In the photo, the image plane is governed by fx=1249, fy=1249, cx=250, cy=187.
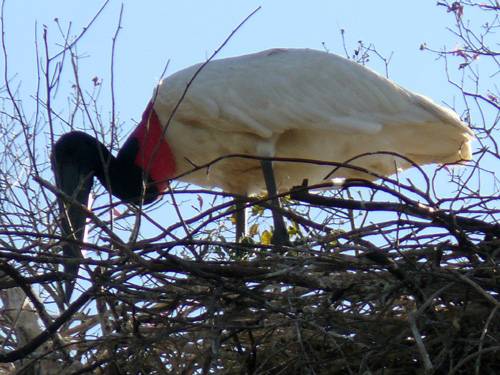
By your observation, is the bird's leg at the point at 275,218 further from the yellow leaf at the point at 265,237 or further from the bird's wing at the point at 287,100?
the bird's wing at the point at 287,100

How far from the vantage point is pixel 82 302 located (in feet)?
15.9

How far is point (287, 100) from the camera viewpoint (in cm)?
728

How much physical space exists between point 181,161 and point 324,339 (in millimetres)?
2673

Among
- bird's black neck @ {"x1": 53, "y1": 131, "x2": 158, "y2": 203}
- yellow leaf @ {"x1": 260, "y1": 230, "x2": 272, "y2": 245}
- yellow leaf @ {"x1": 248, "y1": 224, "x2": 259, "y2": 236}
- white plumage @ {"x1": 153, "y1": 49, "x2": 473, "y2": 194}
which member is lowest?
yellow leaf @ {"x1": 260, "y1": 230, "x2": 272, "y2": 245}

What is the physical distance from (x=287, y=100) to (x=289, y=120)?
0.41 feet

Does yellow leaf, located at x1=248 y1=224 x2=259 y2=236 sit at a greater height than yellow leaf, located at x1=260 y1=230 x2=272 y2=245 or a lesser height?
greater

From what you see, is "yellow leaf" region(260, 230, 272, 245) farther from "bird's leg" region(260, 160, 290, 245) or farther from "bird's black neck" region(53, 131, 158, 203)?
"bird's black neck" region(53, 131, 158, 203)

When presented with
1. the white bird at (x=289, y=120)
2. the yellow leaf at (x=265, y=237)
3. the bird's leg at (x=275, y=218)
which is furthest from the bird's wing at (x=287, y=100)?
the yellow leaf at (x=265, y=237)

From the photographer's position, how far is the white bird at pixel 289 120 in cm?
723

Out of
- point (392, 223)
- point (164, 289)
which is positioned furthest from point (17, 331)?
point (392, 223)

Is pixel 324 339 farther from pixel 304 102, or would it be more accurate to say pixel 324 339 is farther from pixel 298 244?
pixel 304 102

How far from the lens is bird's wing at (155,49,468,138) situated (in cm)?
721

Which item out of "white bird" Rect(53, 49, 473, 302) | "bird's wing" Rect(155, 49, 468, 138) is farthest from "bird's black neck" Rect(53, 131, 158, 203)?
"bird's wing" Rect(155, 49, 468, 138)

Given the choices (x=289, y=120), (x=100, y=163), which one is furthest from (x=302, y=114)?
(x=100, y=163)
